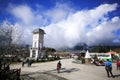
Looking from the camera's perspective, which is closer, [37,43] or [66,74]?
[66,74]

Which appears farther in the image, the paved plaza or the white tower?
the white tower

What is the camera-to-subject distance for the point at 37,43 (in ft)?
167

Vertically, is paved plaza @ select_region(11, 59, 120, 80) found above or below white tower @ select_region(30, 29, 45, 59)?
below

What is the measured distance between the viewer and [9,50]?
16.2 metres

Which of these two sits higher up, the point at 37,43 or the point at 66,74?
the point at 37,43

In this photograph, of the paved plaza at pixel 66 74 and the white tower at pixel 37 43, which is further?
the white tower at pixel 37 43

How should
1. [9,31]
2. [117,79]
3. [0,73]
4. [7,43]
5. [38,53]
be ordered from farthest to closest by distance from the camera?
1. [38,53]
2. [9,31]
3. [7,43]
4. [117,79]
5. [0,73]

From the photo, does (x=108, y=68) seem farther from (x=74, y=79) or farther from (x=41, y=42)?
(x=41, y=42)

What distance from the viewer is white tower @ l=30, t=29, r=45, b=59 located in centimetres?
5084

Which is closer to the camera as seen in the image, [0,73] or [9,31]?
[0,73]

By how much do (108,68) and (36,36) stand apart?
3713cm

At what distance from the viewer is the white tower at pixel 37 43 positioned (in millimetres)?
50844

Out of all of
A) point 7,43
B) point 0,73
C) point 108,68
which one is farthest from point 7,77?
point 108,68

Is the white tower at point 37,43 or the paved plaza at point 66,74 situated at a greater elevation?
the white tower at point 37,43
